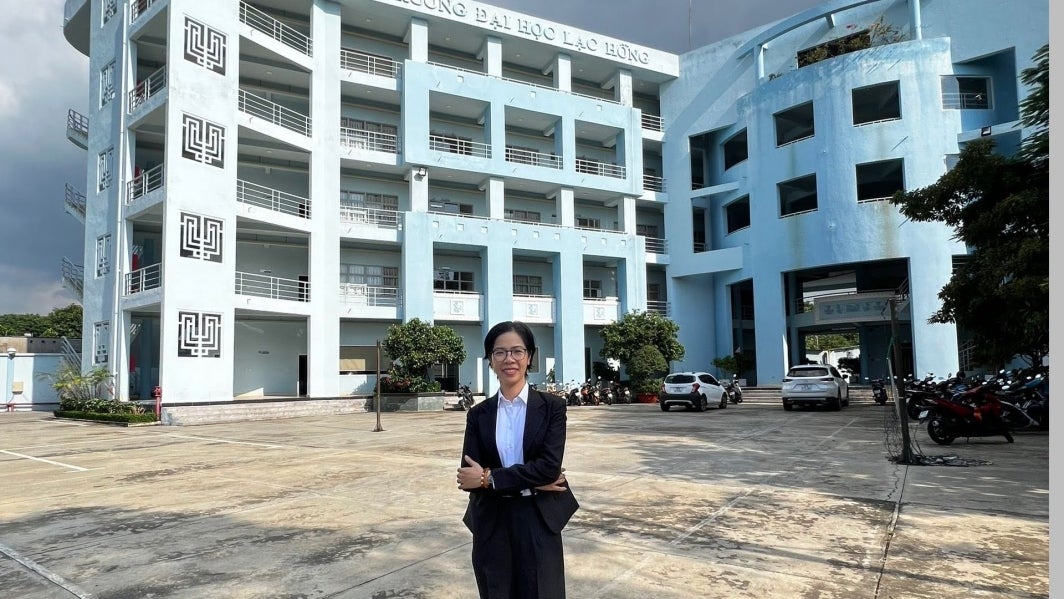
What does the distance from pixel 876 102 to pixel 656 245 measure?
40.2 feet

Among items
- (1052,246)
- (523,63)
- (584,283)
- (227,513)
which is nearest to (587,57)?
(523,63)

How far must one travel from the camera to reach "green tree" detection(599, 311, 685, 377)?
90.3ft

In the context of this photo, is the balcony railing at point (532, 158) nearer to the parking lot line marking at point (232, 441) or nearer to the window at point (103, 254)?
the window at point (103, 254)

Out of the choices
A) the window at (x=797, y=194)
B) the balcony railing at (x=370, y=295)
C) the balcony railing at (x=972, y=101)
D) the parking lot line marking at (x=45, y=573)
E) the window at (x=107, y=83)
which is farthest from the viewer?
the window at (x=797, y=194)

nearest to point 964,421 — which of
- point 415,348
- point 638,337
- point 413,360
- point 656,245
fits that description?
point 638,337

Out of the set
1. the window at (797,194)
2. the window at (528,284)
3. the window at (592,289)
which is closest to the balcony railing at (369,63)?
the window at (528,284)

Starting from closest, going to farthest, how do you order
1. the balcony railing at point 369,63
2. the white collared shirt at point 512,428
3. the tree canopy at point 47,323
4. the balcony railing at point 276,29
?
the white collared shirt at point 512,428, the balcony railing at point 276,29, the balcony railing at point 369,63, the tree canopy at point 47,323

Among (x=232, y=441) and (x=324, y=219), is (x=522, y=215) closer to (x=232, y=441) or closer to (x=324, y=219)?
(x=324, y=219)

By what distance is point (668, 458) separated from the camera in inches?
369

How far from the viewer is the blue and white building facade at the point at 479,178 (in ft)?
70.9

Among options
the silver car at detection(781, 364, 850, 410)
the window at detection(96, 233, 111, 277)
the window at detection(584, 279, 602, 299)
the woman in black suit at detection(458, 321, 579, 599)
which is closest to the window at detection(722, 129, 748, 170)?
the window at detection(584, 279, 602, 299)

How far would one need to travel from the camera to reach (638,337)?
27.5 meters

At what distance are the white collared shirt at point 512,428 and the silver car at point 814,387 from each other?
62.9ft

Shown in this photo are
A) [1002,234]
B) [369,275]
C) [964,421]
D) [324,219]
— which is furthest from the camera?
[369,275]
